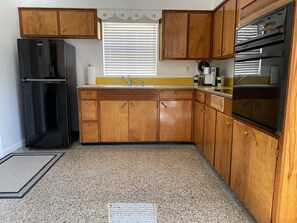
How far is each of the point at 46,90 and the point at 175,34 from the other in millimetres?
2157

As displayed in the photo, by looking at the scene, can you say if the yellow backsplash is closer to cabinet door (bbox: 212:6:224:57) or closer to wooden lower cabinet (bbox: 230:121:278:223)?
cabinet door (bbox: 212:6:224:57)

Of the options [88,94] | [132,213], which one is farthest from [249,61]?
[88,94]

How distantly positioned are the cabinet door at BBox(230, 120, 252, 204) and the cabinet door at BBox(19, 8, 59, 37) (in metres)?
3.07

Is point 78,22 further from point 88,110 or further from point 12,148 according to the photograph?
point 12,148

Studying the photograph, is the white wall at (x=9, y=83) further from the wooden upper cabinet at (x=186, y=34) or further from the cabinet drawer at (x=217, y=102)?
the cabinet drawer at (x=217, y=102)

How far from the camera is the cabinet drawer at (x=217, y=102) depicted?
2393mm

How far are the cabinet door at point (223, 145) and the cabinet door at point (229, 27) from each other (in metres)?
1.02

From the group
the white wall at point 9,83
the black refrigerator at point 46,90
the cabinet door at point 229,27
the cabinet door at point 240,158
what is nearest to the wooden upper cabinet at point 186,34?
the cabinet door at point 229,27

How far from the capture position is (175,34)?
369 cm

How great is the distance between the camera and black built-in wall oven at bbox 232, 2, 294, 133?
133 cm

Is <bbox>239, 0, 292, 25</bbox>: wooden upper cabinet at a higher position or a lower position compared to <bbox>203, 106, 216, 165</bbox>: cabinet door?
higher

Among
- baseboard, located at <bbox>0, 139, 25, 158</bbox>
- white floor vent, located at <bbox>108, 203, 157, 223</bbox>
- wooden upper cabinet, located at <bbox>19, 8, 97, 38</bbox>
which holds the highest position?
wooden upper cabinet, located at <bbox>19, 8, 97, 38</bbox>

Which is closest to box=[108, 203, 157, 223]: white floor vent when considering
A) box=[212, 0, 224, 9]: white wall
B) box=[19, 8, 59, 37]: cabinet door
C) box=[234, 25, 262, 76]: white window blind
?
box=[234, 25, 262, 76]: white window blind

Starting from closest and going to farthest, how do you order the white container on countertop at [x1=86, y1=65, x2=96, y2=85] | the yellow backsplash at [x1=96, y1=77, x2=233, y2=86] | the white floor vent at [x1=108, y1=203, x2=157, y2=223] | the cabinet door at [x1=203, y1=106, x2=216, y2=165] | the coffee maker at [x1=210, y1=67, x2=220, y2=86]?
the white floor vent at [x1=108, y1=203, x2=157, y2=223], the cabinet door at [x1=203, y1=106, x2=216, y2=165], the coffee maker at [x1=210, y1=67, x2=220, y2=86], the white container on countertop at [x1=86, y1=65, x2=96, y2=85], the yellow backsplash at [x1=96, y1=77, x2=233, y2=86]
